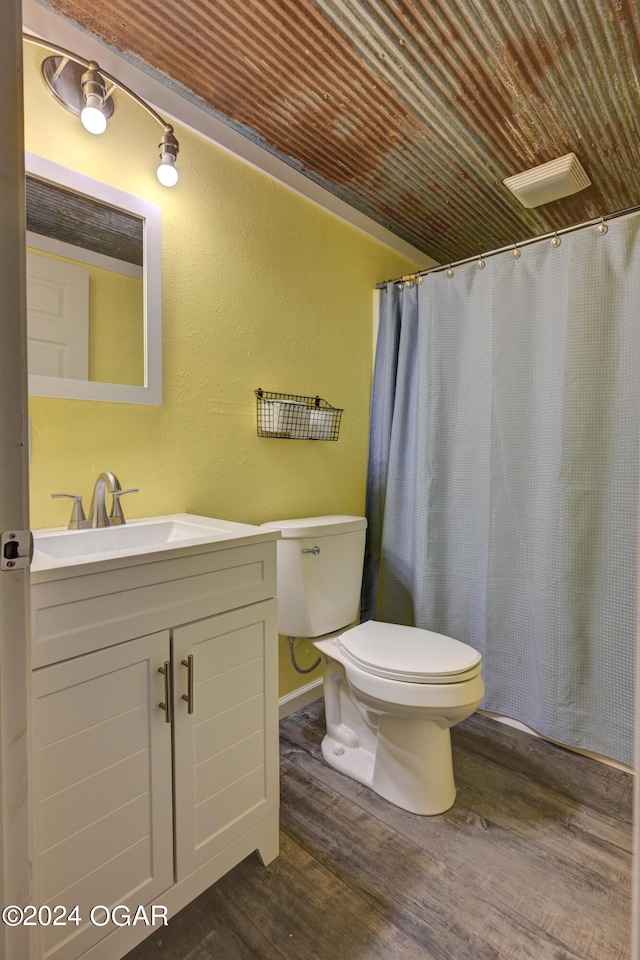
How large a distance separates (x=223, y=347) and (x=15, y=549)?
1.14 meters

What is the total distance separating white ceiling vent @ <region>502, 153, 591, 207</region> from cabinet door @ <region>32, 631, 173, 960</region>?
2.07 meters

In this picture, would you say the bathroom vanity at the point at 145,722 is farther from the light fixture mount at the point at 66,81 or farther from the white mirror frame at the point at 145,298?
the light fixture mount at the point at 66,81

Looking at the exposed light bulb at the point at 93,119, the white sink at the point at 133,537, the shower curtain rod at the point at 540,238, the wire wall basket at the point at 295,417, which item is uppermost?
the exposed light bulb at the point at 93,119

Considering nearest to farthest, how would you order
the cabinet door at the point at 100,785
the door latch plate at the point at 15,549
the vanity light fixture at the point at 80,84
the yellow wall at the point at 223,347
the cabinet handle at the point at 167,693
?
1. the door latch plate at the point at 15,549
2. the cabinet door at the point at 100,785
3. the cabinet handle at the point at 167,693
4. the vanity light fixture at the point at 80,84
5. the yellow wall at the point at 223,347

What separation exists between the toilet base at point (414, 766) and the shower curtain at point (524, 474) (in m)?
0.56

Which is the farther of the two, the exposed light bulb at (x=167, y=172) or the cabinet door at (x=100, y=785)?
the exposed light bulb at (x=167, y=172)

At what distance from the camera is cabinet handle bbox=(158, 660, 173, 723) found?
969 mm

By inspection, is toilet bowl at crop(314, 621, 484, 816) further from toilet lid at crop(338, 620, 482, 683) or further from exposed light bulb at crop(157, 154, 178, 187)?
exposed light bulb at crop(157, 154, 178, 187)

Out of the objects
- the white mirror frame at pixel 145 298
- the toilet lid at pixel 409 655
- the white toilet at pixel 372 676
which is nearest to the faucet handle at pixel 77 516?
the white mirror frame at pixel 145 298

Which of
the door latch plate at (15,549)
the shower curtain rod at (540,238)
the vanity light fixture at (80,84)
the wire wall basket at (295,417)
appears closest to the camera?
the door latch plate at (15,549)

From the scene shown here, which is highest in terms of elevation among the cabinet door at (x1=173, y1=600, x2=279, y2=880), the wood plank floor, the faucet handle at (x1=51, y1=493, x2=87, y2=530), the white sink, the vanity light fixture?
the vanity light fixture

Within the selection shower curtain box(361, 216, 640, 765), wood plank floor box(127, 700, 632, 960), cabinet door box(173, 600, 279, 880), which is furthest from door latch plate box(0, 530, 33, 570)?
shower curtain box(361, 216, 640, 765)

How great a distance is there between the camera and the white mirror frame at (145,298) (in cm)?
118

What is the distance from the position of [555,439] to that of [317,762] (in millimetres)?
1447
